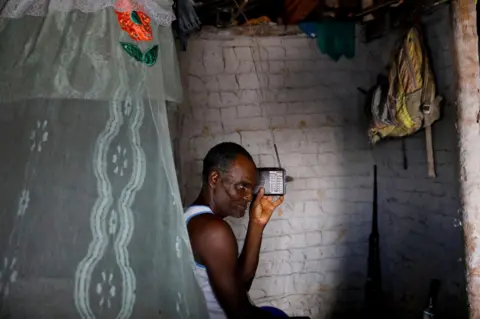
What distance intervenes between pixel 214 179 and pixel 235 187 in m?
0.08

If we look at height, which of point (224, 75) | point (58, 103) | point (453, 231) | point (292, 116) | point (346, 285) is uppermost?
point (224, 75)

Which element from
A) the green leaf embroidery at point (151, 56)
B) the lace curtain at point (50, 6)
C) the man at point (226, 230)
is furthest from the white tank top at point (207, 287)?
the lace curtain at point (50, 6)

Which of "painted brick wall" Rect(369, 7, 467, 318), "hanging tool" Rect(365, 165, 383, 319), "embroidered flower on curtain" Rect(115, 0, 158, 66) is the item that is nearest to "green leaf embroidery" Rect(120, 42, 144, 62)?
"embroidered flower on curtain" Rect(115, 0, 158, 66)

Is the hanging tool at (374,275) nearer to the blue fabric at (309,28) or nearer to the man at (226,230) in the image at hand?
the blue fabric at (309,28)

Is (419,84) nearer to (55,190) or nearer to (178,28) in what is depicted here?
(178,28)

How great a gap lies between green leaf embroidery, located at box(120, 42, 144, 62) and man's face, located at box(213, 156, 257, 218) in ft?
2.25

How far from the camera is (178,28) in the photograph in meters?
2.52

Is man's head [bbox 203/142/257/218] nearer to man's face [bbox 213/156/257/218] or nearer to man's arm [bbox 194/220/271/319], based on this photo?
man's face [bbox 213/156/257/218]

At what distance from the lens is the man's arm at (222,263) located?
5.22ft

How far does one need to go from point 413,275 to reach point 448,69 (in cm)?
114

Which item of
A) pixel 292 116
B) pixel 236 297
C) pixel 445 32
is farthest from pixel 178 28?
pixel 236 297

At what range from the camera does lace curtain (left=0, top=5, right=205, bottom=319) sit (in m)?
1.06

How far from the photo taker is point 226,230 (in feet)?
5.31

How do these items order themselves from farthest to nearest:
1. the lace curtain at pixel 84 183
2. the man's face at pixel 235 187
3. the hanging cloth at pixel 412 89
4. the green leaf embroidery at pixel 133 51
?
the hanging cloth at pixel 412 89
the man's face at pixel 235 187
the green leaf embroidery at pixel 133 51
the lace curtain at pixel 84 183
